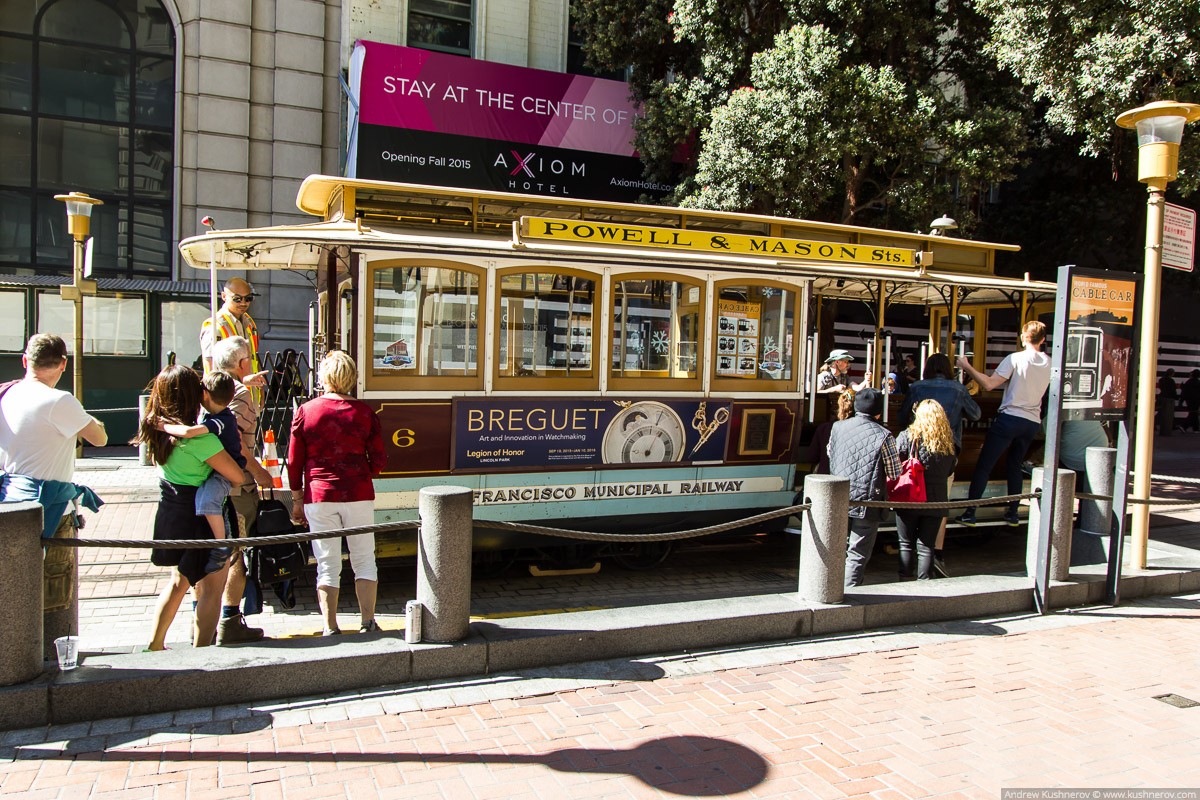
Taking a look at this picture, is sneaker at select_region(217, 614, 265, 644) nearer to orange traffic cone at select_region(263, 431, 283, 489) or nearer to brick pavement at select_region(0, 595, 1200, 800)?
brick pavement at select_region(0, 595, 1200, 800)

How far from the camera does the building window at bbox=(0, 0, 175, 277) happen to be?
15617mm

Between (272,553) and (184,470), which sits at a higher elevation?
(184,470)

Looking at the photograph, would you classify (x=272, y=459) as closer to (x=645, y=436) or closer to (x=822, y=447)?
(x=645, y=436)

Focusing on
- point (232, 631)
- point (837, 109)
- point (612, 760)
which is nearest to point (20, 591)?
point (232, 631)

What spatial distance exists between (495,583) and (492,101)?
35.5 feet

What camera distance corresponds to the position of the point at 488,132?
15.2 metres

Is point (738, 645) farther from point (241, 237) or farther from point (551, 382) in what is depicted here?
point (241, 237)

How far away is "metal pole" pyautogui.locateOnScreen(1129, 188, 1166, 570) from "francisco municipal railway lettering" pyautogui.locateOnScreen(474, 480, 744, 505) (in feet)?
10.7

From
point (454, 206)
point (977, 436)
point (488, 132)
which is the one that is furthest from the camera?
point (488, 132)

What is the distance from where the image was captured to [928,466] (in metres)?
6.67

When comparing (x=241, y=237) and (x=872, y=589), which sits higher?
(x=241, y=237)

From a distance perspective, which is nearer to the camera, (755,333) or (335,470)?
(335,470)

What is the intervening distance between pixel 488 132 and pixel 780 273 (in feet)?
29.8

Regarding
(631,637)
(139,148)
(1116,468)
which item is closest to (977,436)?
(1116,468)
